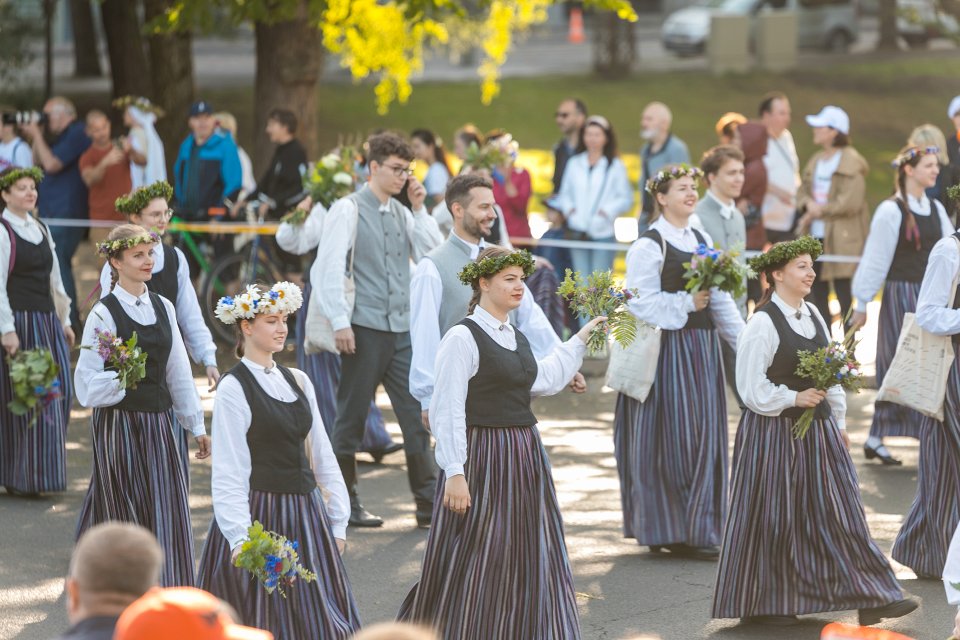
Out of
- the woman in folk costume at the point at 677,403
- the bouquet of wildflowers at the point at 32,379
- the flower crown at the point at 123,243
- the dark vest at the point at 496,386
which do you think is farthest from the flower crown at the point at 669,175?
the bouquet of wildflowers at the point at 32,379

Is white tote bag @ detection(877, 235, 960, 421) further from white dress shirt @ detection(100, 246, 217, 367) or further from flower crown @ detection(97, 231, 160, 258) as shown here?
flower crown @ detection(97, 231, 160, 258)

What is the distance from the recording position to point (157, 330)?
24.4 feet

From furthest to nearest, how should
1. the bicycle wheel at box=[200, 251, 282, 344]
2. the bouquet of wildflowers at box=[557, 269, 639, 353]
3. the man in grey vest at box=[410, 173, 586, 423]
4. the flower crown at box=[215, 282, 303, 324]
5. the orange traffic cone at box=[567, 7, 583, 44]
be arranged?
the orange traffic cone at box=[567, 7, 583, 44], the bicycle wheel at box=[200, 251, 282, 344], the man in grey vest at box=[410, 173, 586, 423], the bouquet of wildflowers at box=[557, 269, 639, 353], the flower crown at box=[215, 282, 303, 324]

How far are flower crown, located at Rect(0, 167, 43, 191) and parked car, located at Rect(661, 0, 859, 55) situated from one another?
27.6 meters

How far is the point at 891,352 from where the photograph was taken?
33.8ft

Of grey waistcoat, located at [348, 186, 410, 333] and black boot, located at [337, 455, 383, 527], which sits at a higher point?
grey waistcoat, located at [348, 186, 410, 333]

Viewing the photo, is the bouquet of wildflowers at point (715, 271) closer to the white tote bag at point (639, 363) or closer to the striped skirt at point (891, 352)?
the white tote bag at point (639, 363)

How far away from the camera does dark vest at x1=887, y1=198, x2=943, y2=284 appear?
989cm

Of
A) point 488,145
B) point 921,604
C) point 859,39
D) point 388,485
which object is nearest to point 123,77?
point 488,145

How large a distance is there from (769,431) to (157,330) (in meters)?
2.80

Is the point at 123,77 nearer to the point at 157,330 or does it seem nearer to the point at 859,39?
the point at 157,330

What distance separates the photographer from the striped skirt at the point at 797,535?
7.15 m

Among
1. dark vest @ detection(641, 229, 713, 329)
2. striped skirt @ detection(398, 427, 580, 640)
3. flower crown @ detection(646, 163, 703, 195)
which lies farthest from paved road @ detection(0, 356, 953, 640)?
flower crown @ detection(646, 163, 703, 195)

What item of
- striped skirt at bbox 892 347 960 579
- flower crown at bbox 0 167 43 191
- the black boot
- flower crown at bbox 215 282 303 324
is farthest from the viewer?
flower crown at bbox 0 167 43 191
